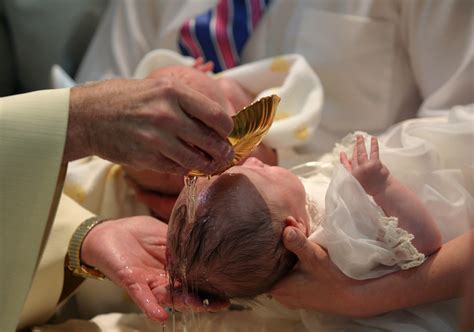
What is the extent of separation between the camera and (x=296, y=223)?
1.04 metres

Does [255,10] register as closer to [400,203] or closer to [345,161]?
[345,161]

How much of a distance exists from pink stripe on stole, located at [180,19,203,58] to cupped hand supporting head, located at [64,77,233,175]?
849 millimetres

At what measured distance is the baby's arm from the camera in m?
1.03

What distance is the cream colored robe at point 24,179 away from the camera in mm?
984

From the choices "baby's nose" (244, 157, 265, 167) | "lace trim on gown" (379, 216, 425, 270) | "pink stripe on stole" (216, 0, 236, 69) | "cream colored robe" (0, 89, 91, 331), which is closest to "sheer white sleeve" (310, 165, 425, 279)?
"lace trim on gown" (379, 216, 425, 270)

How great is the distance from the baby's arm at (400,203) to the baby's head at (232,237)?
130 millimetres

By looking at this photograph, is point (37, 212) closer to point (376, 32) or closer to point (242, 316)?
point (242, 316)

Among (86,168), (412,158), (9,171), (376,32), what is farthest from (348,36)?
(9,171)

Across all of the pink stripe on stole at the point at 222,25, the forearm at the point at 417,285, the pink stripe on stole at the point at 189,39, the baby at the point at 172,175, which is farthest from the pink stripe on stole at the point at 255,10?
the forearm at the point at 417,285

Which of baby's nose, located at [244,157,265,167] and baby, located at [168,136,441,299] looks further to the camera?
baby's nose, located at [244,157,265,167]

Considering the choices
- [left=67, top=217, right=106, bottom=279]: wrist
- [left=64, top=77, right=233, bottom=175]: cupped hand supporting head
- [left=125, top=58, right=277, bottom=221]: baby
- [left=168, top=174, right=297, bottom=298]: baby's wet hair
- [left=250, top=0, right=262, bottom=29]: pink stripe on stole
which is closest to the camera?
[left=64, top=77, right=233, bottom=175]: cupped hand supporting head

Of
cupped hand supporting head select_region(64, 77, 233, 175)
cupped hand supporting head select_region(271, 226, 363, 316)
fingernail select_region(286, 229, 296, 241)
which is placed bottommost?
cupped hand supporting head select_region(271, 226, 363, 316)

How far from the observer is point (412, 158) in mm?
1180

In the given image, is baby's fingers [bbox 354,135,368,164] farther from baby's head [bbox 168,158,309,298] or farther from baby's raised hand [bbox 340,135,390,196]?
baby's head [bbox 168,158,309,298]
